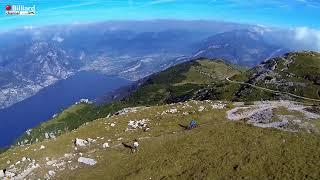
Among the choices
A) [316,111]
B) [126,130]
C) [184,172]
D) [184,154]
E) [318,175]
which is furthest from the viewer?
[126,130]

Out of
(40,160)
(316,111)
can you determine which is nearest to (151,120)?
(40,160)

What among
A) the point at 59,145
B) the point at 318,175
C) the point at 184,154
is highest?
the point at 318,175

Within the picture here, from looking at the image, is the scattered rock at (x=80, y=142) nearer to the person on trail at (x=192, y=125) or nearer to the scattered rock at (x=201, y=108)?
the person on trail at (x=192, y=125)

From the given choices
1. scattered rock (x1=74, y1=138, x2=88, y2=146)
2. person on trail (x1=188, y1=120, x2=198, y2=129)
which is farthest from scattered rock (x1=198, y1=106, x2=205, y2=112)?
scattered rock (x1=74, y1=138, x2=88, y2=146)

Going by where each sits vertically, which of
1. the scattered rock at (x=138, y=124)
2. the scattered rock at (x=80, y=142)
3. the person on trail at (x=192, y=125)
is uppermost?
the person on trail at (x=192, y=125)

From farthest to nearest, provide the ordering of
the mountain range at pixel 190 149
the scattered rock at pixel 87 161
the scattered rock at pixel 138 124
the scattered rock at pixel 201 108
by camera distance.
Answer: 1. the scattered rock at pixel 201 108
2. the scattered rock at pixel 138 124
3. the scattered rock at pixel 87 161
4. the mountain range at pixel 190 149

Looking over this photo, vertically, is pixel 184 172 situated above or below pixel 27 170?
above

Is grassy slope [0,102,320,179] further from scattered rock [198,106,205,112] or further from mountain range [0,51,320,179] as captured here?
scattered rock [198,106,205,112]

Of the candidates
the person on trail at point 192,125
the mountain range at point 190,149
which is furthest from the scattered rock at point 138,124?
the person on trail at point 192,125

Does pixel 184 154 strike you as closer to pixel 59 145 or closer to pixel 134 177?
pixel 134 177
